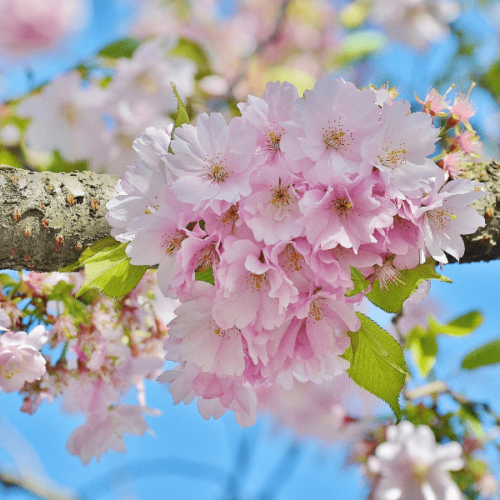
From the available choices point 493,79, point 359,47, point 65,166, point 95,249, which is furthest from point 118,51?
point 493,79

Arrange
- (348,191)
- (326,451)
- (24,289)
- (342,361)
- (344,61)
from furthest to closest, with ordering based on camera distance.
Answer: (326,451)
(344,61)
(24,289)
(342,361)
(348,191)

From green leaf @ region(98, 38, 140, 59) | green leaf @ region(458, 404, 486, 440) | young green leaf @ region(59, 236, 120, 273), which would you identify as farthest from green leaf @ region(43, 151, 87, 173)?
green leaf @ region(458, 404, 486, 440)

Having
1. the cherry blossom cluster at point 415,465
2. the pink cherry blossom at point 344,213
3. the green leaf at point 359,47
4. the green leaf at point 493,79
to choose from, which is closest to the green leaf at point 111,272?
the pink cherry blossom at point 344,213

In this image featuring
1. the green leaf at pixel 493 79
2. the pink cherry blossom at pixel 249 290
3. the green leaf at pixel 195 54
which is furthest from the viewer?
the green leaf at pixel 493 79

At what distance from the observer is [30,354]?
30.0 inches

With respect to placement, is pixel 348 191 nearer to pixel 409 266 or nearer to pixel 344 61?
pixel 409 266

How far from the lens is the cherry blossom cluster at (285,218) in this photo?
1.69 feet

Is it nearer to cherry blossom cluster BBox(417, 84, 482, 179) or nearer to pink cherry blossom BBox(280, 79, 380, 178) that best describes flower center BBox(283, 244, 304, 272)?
pink cherry blossom BBox(280, 79, 380, 178)

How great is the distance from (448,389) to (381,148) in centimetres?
108

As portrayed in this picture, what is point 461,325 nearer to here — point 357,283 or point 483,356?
point 483,356

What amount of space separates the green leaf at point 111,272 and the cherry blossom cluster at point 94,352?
25 centimetres

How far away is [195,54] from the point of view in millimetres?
A: 1695

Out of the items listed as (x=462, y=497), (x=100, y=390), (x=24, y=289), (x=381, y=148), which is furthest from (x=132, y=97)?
(x=462, y=497)

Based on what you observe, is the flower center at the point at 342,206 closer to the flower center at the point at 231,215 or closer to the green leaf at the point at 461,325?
the flower center at the point at 231,215
